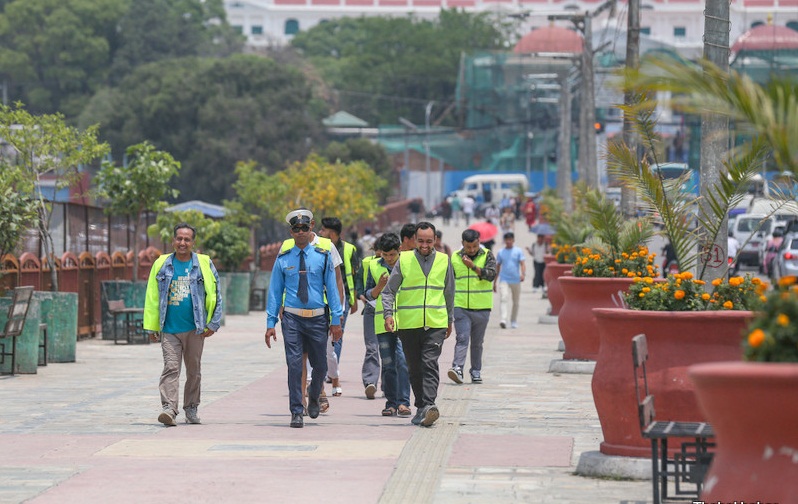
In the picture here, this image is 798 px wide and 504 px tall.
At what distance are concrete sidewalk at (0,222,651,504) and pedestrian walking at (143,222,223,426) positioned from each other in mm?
434

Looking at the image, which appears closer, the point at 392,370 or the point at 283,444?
the point at 283,444

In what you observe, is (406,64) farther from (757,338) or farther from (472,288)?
(757,338)

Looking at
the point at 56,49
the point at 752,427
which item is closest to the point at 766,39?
the point at 56,49

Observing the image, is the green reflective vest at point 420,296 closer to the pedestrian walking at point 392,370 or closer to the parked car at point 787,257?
the pedestrian walking at point 392,370

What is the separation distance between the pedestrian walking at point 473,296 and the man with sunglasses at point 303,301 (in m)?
3.68

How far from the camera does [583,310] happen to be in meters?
17.1

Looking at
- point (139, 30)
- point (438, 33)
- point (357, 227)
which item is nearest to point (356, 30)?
point (438, 33)

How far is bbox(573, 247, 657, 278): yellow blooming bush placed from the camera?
55.0ft

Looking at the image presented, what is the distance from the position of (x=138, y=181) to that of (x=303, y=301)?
1119 cm

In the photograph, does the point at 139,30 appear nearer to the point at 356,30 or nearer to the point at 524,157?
the point at 524,157

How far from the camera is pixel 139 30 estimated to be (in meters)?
117

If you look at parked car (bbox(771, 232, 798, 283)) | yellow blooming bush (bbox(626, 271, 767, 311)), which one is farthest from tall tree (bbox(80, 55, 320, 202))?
yellow blooming bush (bbox(626, 271, 767, 311))

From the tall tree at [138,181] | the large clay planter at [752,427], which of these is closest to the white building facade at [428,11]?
the tall tree at [138,181]

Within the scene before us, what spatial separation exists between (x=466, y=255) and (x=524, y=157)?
3528 inches
